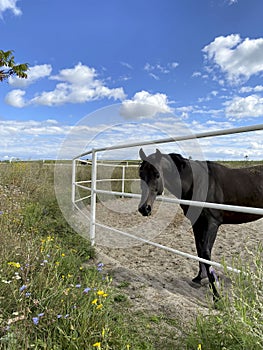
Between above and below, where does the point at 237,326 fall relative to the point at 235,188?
below

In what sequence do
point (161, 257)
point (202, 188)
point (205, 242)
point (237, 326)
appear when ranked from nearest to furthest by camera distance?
point (237, 326) < point (205, 242) < point (202, 188) < point (161, 257)

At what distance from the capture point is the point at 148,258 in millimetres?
3586

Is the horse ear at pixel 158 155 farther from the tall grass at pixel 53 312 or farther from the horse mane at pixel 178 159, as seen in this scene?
the tall grass at pixel 53 312

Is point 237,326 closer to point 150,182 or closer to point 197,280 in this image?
point 150,182

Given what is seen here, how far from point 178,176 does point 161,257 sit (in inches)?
52.0

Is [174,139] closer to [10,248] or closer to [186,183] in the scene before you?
[186,183]

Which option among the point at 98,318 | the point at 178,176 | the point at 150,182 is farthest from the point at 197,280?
the point at 98,318

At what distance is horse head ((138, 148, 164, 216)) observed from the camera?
2.51 metres

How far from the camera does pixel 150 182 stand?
8.34 ft

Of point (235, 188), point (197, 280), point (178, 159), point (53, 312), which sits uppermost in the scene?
point (178, 159)

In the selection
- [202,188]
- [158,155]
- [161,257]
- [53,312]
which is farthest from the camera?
[161,257]

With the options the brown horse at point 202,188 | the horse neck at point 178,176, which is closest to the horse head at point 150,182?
the brown horse at point 202,188

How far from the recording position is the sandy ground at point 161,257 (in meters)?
2.26

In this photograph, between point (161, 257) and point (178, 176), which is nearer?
point (178, 176)
